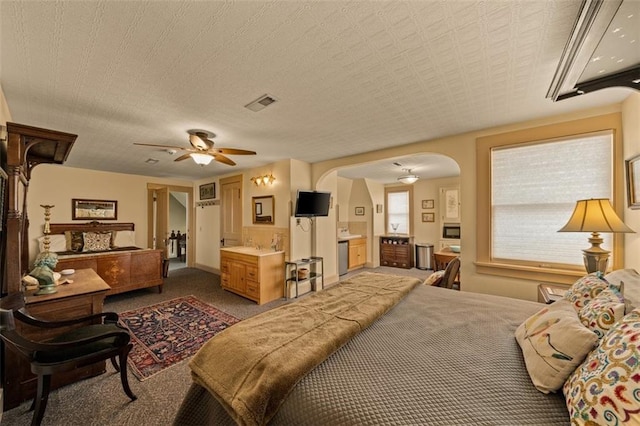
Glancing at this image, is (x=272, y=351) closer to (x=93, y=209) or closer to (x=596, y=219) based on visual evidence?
(x=596, y=219)

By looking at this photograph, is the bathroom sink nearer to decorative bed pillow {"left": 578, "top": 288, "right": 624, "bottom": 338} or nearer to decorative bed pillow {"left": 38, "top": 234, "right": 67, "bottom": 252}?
decorative bed pillow {"left": 578, "top": 288, "right": 624, "bottom": 338}

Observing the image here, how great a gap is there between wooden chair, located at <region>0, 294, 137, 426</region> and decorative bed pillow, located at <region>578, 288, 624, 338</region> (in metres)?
2.84

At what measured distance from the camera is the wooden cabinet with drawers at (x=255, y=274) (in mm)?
4121

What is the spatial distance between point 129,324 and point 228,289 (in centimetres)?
164

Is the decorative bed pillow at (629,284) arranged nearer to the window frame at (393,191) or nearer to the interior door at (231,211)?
the interior door at (231,211)

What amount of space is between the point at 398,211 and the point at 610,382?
6793 millimetres

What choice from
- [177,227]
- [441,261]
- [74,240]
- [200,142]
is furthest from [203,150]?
[177,227]

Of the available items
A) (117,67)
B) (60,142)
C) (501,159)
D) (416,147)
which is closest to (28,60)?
(117,67)

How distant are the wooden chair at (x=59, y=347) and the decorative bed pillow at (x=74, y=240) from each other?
3598mm

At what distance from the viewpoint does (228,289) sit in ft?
15.5

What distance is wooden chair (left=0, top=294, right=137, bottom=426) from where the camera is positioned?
1.54 m

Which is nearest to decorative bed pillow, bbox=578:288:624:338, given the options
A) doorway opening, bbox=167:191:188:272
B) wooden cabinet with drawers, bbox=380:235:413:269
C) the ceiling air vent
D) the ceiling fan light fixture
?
the ceiling air vent

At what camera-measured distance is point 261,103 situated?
229 centimetres

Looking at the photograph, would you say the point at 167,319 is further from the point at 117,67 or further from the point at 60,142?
the point at 117,67
